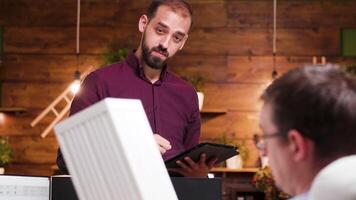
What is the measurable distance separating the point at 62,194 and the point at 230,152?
1.52 ft

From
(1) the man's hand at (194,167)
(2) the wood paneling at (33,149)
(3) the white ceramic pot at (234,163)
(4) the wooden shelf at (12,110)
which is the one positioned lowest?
(3) the white ceramic pot at (234,163)

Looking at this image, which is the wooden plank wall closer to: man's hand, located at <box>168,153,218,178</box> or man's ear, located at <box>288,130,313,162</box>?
man's hand, located at <box>168,153,218,178</box>

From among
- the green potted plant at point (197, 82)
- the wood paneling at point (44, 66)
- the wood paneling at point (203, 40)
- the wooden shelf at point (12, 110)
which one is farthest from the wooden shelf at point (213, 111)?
the wooden shelf at point (12, 110)

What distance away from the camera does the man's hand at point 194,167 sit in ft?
5.90

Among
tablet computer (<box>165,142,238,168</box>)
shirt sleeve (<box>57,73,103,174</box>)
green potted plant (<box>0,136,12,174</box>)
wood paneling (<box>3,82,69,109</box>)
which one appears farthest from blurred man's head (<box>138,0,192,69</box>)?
wood paneling (<box>3,82,69,109</box>)

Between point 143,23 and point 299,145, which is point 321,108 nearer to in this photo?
point 299,145

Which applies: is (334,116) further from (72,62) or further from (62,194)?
(72,62)

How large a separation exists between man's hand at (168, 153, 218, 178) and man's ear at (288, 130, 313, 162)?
2.61 ft

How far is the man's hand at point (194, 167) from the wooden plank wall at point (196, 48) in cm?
475

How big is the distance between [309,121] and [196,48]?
575 centimetres

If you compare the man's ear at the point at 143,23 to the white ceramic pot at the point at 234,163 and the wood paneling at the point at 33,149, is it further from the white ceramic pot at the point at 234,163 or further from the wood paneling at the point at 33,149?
the wood paneling at the point at 33,149

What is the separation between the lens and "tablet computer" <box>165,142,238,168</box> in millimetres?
1715

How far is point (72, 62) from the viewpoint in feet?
22.0

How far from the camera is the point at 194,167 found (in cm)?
181
